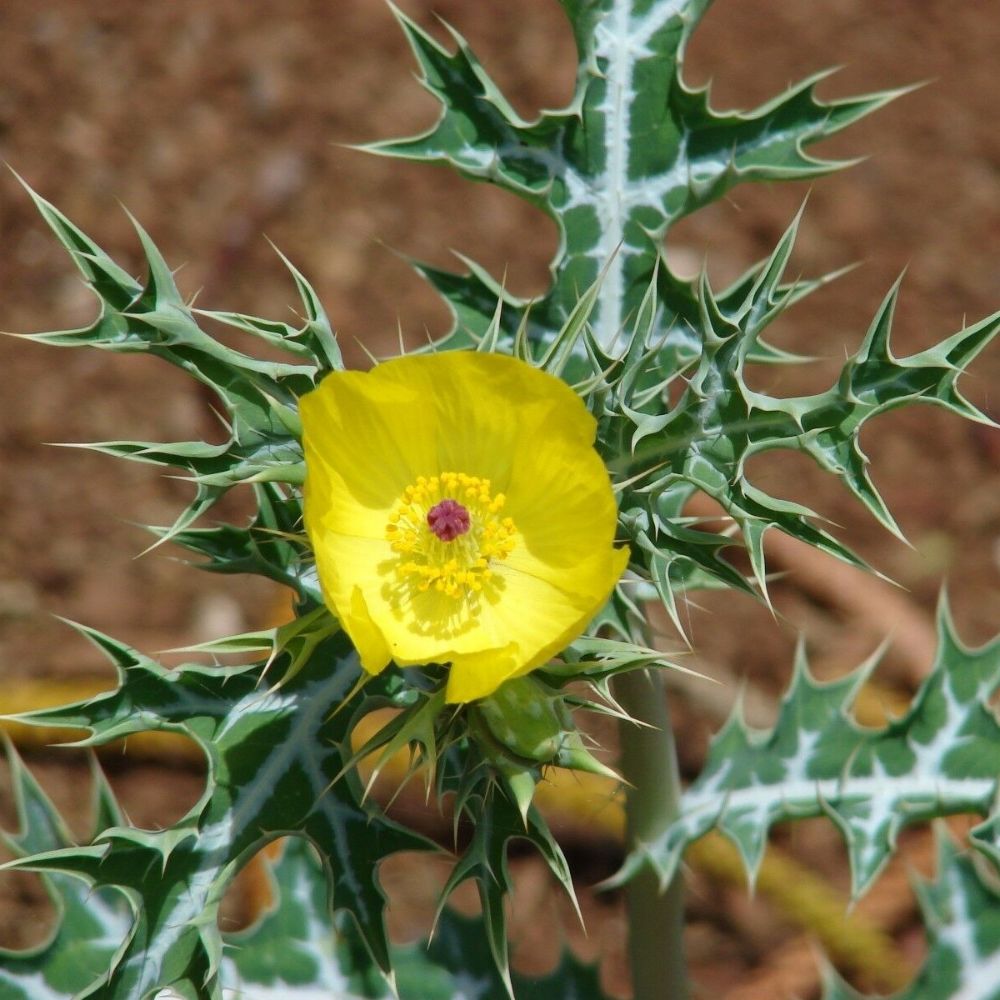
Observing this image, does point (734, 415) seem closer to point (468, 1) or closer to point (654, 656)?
point (654, 656)

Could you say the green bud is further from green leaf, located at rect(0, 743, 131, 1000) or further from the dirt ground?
the dirt ground

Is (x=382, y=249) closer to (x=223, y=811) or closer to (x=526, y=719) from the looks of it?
(x=223, y=811)

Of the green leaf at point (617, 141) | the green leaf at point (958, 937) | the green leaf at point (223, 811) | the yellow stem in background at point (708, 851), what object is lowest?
the yellow stem in background at point (708, 851)

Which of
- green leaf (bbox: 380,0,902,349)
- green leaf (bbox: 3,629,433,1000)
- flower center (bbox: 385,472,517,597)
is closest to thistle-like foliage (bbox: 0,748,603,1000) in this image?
green leaf (bbox: 3,629,433,1000)

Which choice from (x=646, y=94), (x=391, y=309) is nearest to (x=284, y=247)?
(x=391, y=309)

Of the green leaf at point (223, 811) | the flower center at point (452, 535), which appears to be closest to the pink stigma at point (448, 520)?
the flower center at point (452, 535)

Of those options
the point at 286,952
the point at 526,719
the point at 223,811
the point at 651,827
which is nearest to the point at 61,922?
the point at 286,952

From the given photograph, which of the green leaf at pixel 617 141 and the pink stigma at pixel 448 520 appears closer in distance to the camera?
the pink stigma at pixel 448 520

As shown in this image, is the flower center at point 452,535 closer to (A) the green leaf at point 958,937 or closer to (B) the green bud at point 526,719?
(B) the green bud at point 526,719
